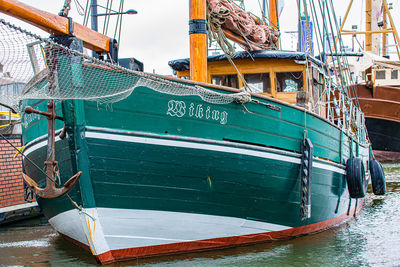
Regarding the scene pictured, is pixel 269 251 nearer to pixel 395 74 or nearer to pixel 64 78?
pixel 64 78

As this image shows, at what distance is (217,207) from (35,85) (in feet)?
9.33

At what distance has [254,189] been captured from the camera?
6555mm

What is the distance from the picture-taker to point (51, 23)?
5.07 m

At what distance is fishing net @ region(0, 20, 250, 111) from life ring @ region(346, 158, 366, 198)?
168 inches

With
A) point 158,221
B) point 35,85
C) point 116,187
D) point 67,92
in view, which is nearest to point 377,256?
point 158,221

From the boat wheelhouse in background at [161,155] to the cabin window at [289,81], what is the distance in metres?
1.60

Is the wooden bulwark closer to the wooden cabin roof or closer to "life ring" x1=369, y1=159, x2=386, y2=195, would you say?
the wooden cabin roof

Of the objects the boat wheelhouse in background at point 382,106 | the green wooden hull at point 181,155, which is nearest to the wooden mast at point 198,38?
the green wooden hull at point 181,155

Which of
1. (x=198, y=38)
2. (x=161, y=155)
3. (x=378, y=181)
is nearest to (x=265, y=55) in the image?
(x=198, y=38)

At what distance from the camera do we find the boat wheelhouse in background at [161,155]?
5512 millimetres

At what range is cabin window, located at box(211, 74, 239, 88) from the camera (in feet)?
30.3

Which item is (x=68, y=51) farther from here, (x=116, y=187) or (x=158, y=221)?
(x=158, y=221)

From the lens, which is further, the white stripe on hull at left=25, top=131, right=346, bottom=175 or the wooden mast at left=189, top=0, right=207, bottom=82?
the wooden mast at left=189, top=0, right=207, bottom=82

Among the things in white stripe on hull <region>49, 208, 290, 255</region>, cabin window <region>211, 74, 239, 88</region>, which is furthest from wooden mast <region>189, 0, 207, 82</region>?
cabin window <region>211, 74, 239, 88</region>
